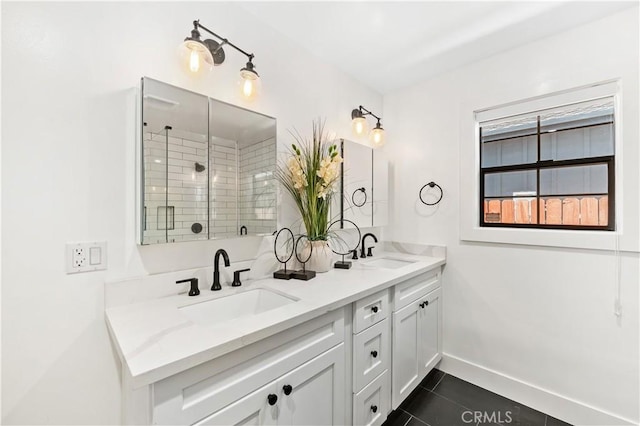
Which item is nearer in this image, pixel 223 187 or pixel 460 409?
pixel 223 187

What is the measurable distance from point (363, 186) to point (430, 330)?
120cm

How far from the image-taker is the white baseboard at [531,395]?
5.46ft

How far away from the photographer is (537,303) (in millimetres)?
1881

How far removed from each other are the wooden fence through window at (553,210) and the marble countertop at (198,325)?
111 cm

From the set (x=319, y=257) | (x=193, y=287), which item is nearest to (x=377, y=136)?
(x=319, y=257)

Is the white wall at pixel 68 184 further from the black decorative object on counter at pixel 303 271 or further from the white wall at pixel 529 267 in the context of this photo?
the white wall at pixel 529 267

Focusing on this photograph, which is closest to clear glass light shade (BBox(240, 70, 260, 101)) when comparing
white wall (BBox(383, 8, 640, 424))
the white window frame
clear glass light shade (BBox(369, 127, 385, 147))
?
clear glass light shade (BBox(369, 127, 385, 147))

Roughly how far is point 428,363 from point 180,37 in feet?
8.31

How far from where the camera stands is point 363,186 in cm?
228

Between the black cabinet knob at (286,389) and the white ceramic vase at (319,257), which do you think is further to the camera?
the white ceramic vase at (319,257)

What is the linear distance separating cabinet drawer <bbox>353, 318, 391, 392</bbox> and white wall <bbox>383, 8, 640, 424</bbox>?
923 millimetres
